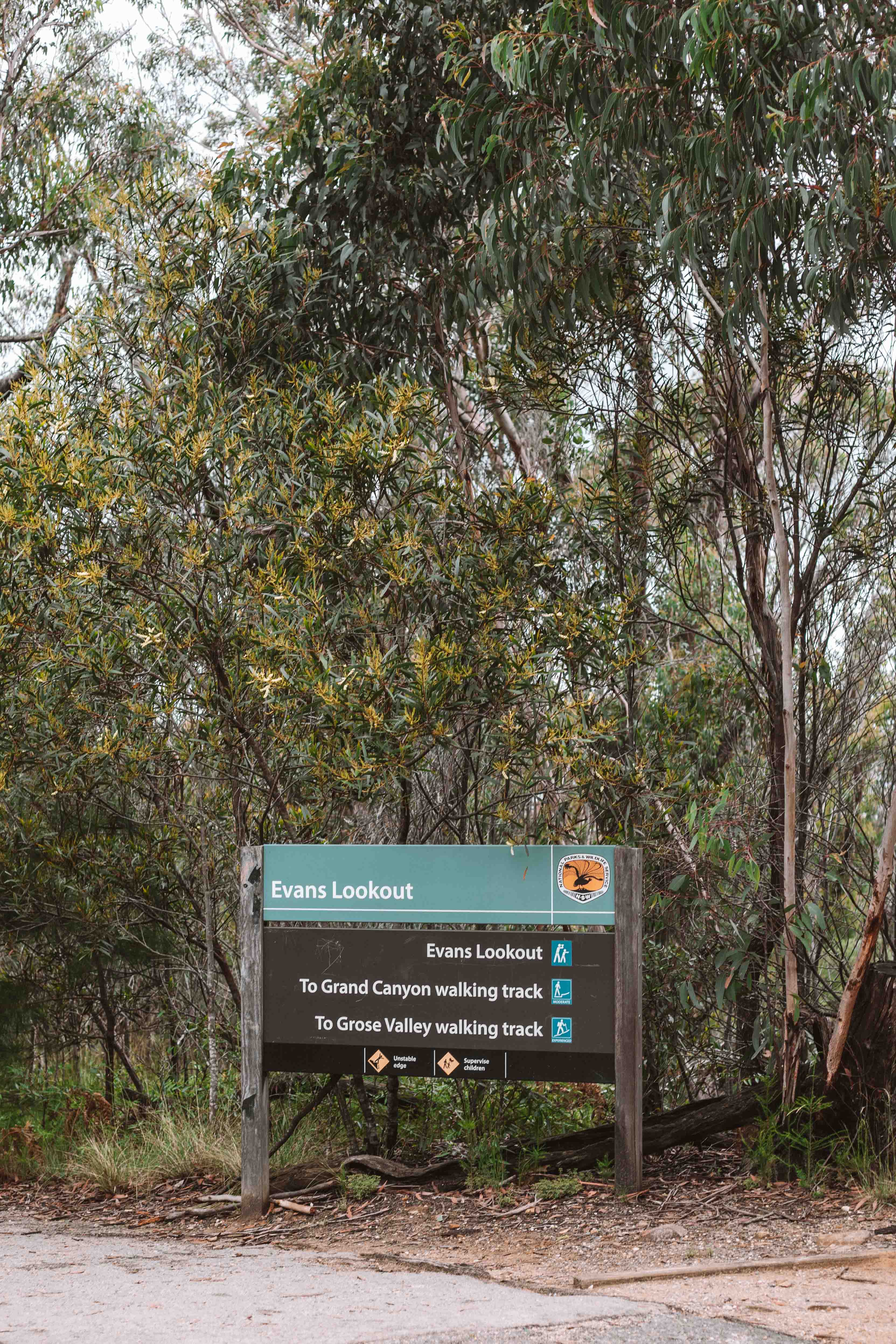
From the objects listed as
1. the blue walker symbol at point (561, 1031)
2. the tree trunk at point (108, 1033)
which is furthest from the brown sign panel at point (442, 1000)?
the tree trunk at point (108, 1033)

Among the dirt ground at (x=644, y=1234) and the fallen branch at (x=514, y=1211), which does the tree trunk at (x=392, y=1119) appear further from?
the fallen branch at (x=514, y=1211)

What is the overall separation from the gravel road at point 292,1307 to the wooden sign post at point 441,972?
1.12 metres

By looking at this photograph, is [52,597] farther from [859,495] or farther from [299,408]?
[859,495]

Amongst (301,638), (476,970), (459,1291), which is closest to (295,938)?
(476,970)

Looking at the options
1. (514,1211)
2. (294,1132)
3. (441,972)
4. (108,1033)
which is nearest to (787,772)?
(441,972)

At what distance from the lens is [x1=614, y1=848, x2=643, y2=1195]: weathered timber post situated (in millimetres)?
6340

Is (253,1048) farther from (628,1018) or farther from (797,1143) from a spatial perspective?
(797,1143)

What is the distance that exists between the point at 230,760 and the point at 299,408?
216 centimetres

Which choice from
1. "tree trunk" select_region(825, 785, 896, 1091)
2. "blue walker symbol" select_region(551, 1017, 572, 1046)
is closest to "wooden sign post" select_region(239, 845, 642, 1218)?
"blue walker symbol" select_region(551, 1017, 572, 1046)

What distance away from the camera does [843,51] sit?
563 centimetres

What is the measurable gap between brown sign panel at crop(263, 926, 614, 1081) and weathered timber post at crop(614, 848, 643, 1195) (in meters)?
0.05

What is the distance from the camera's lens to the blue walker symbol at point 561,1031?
6.38 metres

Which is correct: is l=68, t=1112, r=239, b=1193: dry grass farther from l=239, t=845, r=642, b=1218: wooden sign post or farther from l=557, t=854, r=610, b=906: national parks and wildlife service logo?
l=557, t=854, r=610, b=906: national parks and wildlife service logo

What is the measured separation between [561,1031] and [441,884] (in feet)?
3.11
